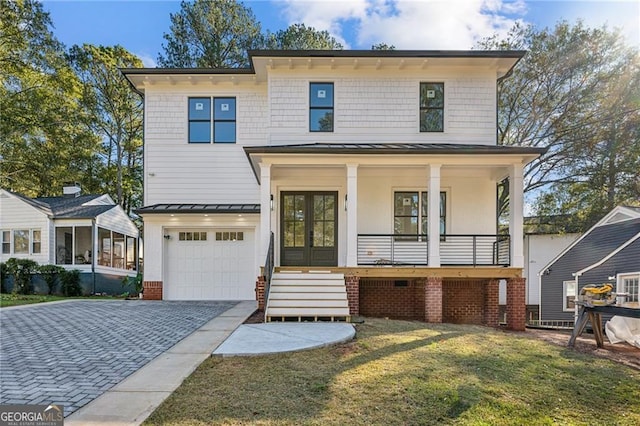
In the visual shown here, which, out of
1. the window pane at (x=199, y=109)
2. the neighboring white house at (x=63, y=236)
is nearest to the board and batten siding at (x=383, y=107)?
the window pane at (x=199, y=109)

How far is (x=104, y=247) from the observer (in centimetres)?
1828

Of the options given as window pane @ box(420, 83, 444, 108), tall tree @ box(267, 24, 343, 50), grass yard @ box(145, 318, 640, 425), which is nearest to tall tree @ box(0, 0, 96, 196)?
tall tree @ box(267, 24, 343, 50)

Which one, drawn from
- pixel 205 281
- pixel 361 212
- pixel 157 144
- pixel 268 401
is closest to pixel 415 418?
pixel 268 401

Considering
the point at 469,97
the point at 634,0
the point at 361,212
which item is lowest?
the point at 361,212

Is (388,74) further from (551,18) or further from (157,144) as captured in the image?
(551,18)

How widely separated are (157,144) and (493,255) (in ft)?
37.0

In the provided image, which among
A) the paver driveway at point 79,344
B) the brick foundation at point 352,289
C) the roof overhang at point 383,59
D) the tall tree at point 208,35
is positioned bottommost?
the paver driveway at point 79,344

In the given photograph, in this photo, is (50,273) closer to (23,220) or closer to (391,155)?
(23,220)

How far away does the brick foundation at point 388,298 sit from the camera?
10.5m

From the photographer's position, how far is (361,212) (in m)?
11.1

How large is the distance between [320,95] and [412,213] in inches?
182

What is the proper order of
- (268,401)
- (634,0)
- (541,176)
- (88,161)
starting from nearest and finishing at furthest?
(268,401) < (634,0) < (541,176) < (88,161)

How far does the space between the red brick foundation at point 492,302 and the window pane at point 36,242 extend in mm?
18446

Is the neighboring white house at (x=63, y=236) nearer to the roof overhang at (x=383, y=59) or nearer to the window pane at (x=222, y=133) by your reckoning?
the window pane at (x=222, y=133)
